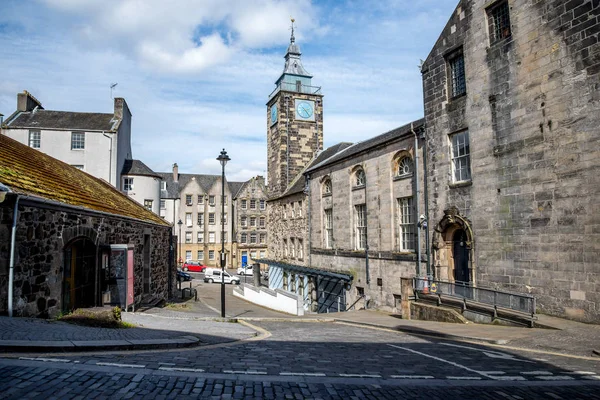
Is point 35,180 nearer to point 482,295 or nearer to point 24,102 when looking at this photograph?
point 482,295

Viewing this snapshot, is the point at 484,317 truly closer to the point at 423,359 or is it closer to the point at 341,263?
the point at 423,359

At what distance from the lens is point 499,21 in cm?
1641

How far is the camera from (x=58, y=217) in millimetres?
10344

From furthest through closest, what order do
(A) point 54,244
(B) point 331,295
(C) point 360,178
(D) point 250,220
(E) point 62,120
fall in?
(D) point 250,220 → (E) point 62,120 → (B) point 331,295 → (C) point 360,178 → (A) point 54,244

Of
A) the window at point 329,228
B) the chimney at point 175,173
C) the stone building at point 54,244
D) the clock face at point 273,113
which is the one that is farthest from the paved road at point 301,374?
the chimney at point 175,173

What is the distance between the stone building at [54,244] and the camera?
27.6ft

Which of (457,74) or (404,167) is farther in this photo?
(404,167)

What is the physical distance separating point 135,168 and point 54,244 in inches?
1217

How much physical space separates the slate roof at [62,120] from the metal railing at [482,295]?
28.3 metres

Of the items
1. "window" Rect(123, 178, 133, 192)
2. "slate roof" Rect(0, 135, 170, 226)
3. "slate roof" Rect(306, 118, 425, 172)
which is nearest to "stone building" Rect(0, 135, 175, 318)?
"slate roof" Rect(0, 135, 170, 226)

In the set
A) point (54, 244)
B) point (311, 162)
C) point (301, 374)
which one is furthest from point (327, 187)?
point (301, 374)

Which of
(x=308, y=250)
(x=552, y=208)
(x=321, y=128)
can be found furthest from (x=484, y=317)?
(x=321, y=128)

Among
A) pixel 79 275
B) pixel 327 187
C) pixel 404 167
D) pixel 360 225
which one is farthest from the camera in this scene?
pixel 327 187

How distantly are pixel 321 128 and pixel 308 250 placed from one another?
588 inches
